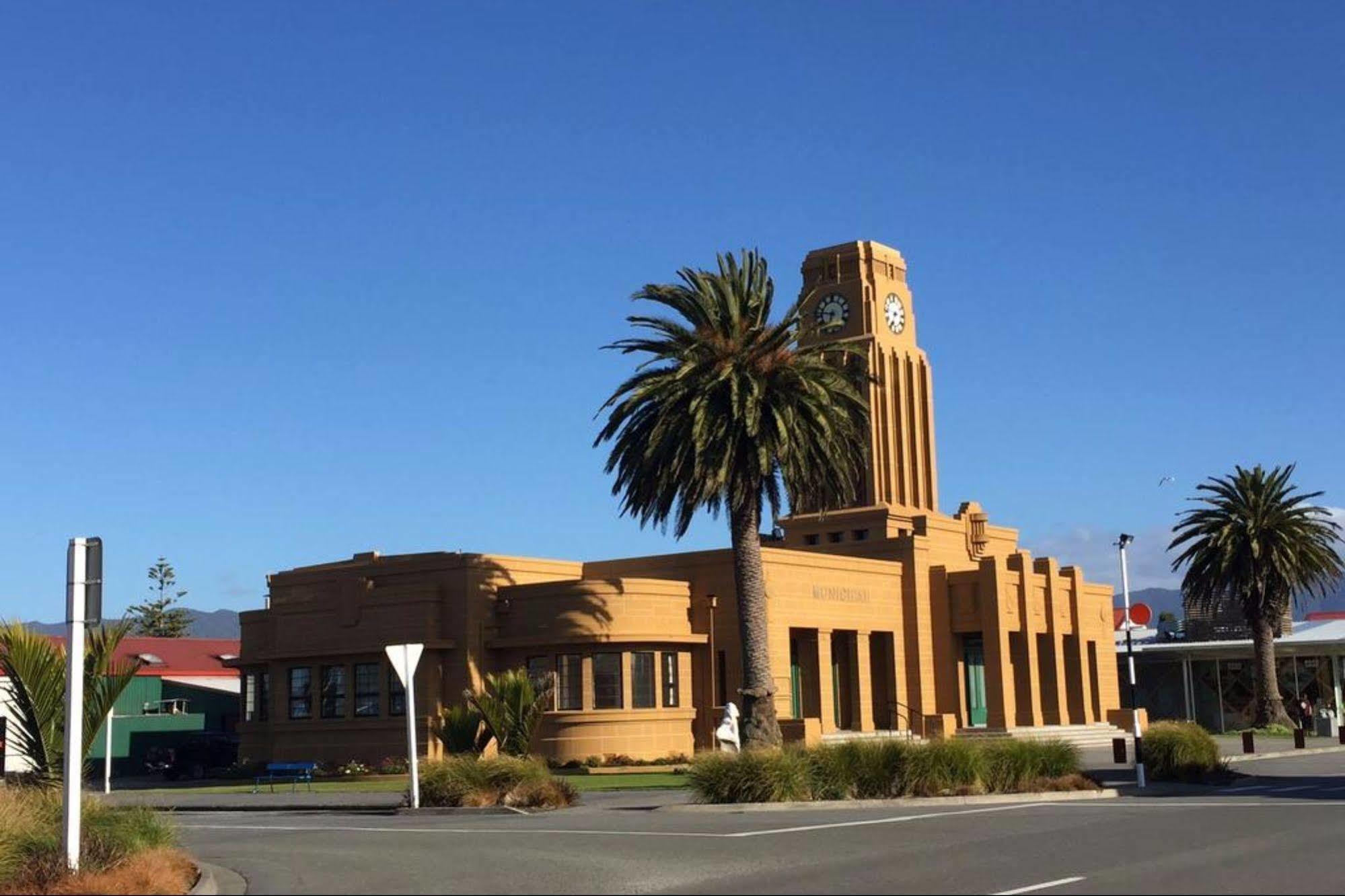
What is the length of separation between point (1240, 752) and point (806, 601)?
13872mm

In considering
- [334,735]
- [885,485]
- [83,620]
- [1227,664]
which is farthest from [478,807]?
[1227,664]

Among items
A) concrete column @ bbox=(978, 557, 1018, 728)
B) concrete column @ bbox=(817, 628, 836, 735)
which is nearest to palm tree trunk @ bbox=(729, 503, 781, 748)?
concrete column @ bbox=(817, 628, 836, 735)

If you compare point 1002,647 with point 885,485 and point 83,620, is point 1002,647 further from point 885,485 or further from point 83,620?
point 83,620

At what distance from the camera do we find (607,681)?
44281mm

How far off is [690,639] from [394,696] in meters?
9.19

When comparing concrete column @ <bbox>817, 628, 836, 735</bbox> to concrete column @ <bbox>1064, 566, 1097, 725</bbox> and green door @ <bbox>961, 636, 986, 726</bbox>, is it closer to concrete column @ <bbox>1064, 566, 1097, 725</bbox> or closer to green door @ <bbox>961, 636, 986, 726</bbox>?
green door @ <bbox>961, 636, 986, 726</bbox>

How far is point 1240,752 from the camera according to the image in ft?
138

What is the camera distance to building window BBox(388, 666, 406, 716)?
1789 inches

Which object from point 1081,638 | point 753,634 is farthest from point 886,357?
point 753,634

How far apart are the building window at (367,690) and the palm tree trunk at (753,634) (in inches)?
509

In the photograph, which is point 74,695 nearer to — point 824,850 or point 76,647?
point 76,647

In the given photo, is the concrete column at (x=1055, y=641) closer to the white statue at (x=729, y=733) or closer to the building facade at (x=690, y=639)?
the building facade at (x=690, y=639)

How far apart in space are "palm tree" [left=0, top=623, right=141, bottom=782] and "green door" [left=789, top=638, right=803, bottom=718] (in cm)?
3577

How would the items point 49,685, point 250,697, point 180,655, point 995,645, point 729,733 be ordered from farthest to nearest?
point 180,655 < point 995,645 < point 250,697 < point 729,733 < point 49,685
